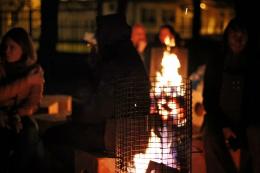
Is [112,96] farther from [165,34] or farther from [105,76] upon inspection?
[165,34]

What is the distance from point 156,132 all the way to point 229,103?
1.16 m

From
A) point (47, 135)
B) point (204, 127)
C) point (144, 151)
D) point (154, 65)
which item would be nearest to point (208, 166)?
point (204, 127)

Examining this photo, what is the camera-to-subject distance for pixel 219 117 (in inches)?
232

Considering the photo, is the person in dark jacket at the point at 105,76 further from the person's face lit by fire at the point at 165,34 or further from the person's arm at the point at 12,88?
the person's face lit by fire at the point at 165,34

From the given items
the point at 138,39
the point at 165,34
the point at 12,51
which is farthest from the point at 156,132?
the point at 138,39

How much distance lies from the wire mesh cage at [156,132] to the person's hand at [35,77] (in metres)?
1.36

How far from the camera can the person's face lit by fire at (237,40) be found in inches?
228

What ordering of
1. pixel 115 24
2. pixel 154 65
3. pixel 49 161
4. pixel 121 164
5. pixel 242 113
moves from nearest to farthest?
pixel 121 164
pixel 242 113
pixel 115 24
pixel 49 161
pixel 154 65

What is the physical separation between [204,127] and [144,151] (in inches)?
44.4

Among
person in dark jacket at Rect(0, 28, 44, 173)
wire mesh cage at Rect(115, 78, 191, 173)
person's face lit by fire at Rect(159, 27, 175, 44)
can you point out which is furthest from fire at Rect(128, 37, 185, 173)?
person's face lit by fire at Rect(159, 27, 175, 44)

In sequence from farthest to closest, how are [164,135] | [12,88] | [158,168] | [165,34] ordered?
1. [165,34]
2. [12,88]
3. [164,135]
4. [158,168]

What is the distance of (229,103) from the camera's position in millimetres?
5879

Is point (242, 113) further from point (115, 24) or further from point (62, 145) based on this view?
point (62, 145)

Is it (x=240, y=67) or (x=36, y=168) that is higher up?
(x=240, y=67)
